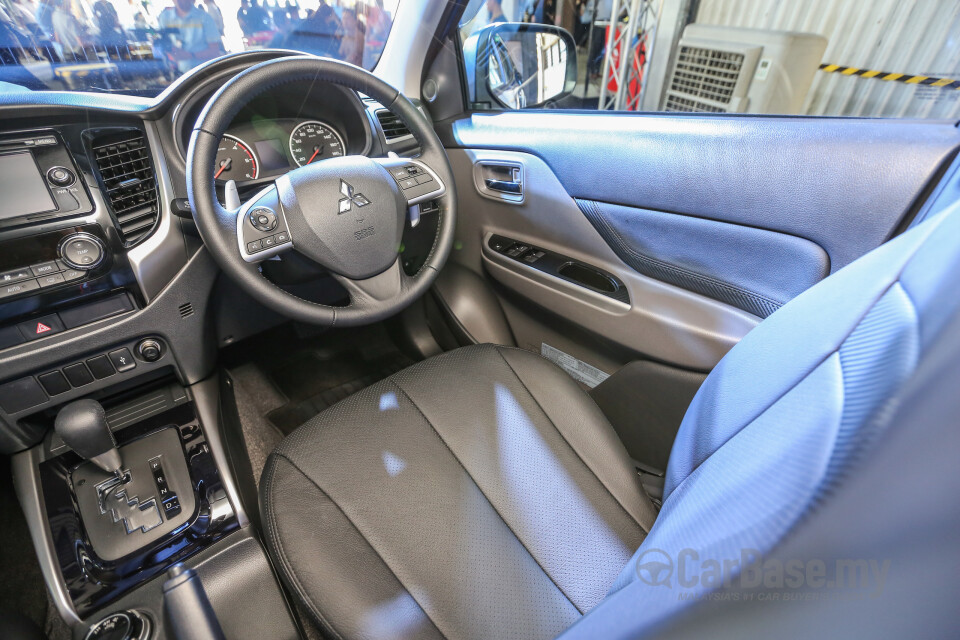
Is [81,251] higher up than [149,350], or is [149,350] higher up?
[81,251]

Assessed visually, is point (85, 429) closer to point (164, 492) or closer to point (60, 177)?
point (164, 492)

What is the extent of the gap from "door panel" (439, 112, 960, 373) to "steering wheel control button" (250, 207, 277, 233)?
0.60m

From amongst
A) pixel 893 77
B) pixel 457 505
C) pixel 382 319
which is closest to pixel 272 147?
pixel 382 319

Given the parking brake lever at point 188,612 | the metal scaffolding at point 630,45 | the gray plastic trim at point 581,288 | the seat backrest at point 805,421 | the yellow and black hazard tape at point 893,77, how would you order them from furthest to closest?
the metal scaffolding at point 630,45, the yellow and black hazard tape at point 893,77, the gray plastic trim at point 581,288, the parking brake lever at point 188,612, the seat backrest at point 805,421

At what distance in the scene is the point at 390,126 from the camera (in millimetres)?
1223

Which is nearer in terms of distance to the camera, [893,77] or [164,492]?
[164,492]

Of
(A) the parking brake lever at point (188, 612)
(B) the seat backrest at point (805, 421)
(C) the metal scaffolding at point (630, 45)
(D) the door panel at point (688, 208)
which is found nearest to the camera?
(B) the seat backrest at point (805, 421)

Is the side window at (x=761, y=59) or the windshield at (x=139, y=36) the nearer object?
the windshield at (x=139, y=36)

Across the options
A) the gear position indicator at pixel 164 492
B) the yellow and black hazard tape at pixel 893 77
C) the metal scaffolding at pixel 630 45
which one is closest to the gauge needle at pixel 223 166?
the gear position indicator at pixel 164 492

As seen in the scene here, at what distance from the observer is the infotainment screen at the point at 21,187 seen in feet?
2.49

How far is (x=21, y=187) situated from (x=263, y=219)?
36cm

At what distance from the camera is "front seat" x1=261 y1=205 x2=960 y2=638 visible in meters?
0.25

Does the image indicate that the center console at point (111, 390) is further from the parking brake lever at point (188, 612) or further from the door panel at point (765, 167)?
the door panel at point (765, 167)

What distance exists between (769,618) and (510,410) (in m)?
0.63
